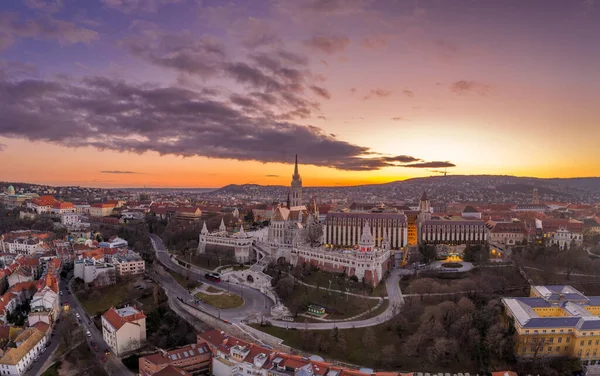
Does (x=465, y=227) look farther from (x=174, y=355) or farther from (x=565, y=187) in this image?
(x=565, y=187)

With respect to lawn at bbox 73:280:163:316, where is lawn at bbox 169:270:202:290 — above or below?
above

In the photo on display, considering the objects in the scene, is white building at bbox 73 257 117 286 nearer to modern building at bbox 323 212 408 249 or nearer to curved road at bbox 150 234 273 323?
curved road at bbox 150 234 273 323

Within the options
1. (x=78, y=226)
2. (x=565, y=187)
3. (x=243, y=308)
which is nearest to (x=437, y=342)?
(x=243, y=308)

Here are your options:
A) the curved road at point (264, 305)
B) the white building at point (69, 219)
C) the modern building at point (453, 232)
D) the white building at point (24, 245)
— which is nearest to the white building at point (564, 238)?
the modern building at point (453, 232)

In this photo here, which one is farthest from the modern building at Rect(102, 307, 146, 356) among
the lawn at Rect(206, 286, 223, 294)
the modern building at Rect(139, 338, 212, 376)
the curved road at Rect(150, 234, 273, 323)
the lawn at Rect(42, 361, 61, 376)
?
the lawn at Rect(206, 286, 223, 294)

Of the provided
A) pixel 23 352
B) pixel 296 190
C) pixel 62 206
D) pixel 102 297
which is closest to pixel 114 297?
pixel 102 297

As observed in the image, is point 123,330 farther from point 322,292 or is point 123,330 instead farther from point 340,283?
point 340,283

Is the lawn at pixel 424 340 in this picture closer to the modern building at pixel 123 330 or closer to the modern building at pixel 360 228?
the modern building at pixel 123 330
